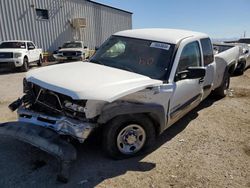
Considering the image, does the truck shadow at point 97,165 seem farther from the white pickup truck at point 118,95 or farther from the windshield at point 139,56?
the windshield at point 139,56

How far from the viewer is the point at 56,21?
21891 millimetres

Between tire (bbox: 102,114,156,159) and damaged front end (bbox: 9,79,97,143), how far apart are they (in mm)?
317

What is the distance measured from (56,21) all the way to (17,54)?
9.66 m

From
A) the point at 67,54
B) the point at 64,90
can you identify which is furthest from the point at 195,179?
the point at 67,54

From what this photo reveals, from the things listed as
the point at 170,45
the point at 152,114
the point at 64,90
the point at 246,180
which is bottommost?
the point at 246,180

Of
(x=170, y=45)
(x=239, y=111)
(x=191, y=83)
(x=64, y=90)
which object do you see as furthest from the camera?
(x=239, y=111)

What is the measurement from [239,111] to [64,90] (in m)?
4.74

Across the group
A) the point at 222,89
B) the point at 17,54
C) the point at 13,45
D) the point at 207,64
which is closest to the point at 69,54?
the point at 13,45

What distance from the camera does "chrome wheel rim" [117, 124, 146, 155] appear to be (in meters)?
3.75

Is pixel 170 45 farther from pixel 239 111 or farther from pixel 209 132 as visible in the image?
pixel 239 111

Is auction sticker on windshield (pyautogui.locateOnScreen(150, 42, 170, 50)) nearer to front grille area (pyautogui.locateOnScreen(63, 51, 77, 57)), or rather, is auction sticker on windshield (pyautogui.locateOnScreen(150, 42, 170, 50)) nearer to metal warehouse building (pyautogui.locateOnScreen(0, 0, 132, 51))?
front grille area (pyautogui.locateOnScreen(63, 51, 77, 57))

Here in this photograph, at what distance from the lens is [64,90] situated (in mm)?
3330

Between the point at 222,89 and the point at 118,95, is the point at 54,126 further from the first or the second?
the point at 222,89

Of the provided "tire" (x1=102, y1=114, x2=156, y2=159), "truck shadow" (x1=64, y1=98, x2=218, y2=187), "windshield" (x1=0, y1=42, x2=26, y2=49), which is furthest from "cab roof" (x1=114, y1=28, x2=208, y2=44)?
"windshield" (x1=0, y1=42, x2=26, y2=49)
